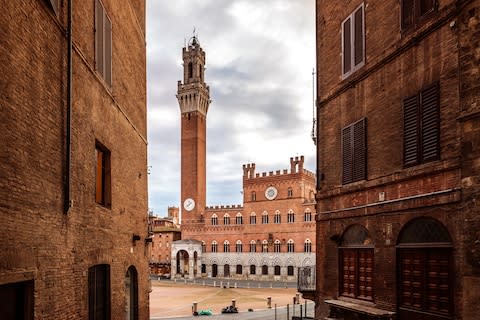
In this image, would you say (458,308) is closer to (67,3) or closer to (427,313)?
(427,313)

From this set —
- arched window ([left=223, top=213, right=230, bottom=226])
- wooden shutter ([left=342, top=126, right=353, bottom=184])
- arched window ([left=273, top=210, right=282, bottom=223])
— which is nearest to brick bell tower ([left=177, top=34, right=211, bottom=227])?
arched window ([left=223, top=213, right=230, bottom=226])

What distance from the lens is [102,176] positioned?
34.4 feet

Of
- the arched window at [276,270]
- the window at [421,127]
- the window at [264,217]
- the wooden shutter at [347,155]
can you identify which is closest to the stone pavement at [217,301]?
the arched window at [276,270]

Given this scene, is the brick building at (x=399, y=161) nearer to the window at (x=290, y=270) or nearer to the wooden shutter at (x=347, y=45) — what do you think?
the wooden shutter at (x=347, y=45)

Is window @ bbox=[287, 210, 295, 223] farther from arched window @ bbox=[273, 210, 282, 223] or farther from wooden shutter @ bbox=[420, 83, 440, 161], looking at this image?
wooden shutter @ bbox=[420, 83, 440, 161]

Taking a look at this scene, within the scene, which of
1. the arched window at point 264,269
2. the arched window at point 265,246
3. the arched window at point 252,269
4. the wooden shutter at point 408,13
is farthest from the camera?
the arched window at point 252,269

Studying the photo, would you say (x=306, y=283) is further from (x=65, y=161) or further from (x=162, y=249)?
(x=162, y=249)

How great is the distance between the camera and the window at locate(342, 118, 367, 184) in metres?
12.0

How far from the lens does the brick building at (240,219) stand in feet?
198

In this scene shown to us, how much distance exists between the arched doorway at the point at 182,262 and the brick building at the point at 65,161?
55.2 metres

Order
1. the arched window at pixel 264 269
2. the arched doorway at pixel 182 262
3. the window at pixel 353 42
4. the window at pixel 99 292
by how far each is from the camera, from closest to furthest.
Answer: the window at pixel 99 292
the window at pixel 353 42
the arched window at pixel 264 269
the arched doorway at pixel 182 262

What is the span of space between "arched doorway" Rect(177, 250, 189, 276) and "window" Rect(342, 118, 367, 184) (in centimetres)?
5672

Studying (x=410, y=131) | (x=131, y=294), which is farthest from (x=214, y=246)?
(x=410, y=131)

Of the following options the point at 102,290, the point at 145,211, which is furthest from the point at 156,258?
the point at 102,290
